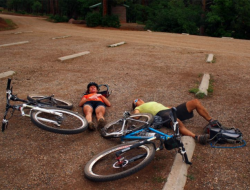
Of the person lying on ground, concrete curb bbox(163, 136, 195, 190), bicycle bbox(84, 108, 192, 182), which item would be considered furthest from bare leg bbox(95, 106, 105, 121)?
concrete curb bbox(163, 136, 195, 190)

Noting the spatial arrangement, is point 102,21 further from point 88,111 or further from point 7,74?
point 88,111

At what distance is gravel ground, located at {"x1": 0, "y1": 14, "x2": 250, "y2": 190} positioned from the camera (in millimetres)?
3740

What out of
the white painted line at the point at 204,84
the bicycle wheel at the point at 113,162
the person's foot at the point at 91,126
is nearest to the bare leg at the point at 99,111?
the person's foot at the point at 91,126

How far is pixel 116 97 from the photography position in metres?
6.84

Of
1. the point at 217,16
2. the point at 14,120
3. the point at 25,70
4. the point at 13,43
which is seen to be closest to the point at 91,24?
the point at 217,16

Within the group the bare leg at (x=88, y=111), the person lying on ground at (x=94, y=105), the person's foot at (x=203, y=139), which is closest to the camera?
the person's foot at (x=203, y=139)

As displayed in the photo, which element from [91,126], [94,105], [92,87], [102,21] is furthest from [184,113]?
[102,21]

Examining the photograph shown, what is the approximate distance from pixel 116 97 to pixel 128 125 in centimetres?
211

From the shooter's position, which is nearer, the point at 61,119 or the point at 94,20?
the point at 61,119

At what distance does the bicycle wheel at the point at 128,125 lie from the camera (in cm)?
440

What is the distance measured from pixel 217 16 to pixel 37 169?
A: 2838cm

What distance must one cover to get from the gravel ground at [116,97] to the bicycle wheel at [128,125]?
18 centimetres

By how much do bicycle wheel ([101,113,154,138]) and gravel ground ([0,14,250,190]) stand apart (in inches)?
6.9

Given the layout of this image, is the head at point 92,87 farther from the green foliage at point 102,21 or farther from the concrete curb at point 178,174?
the green foliage at point 102,21
